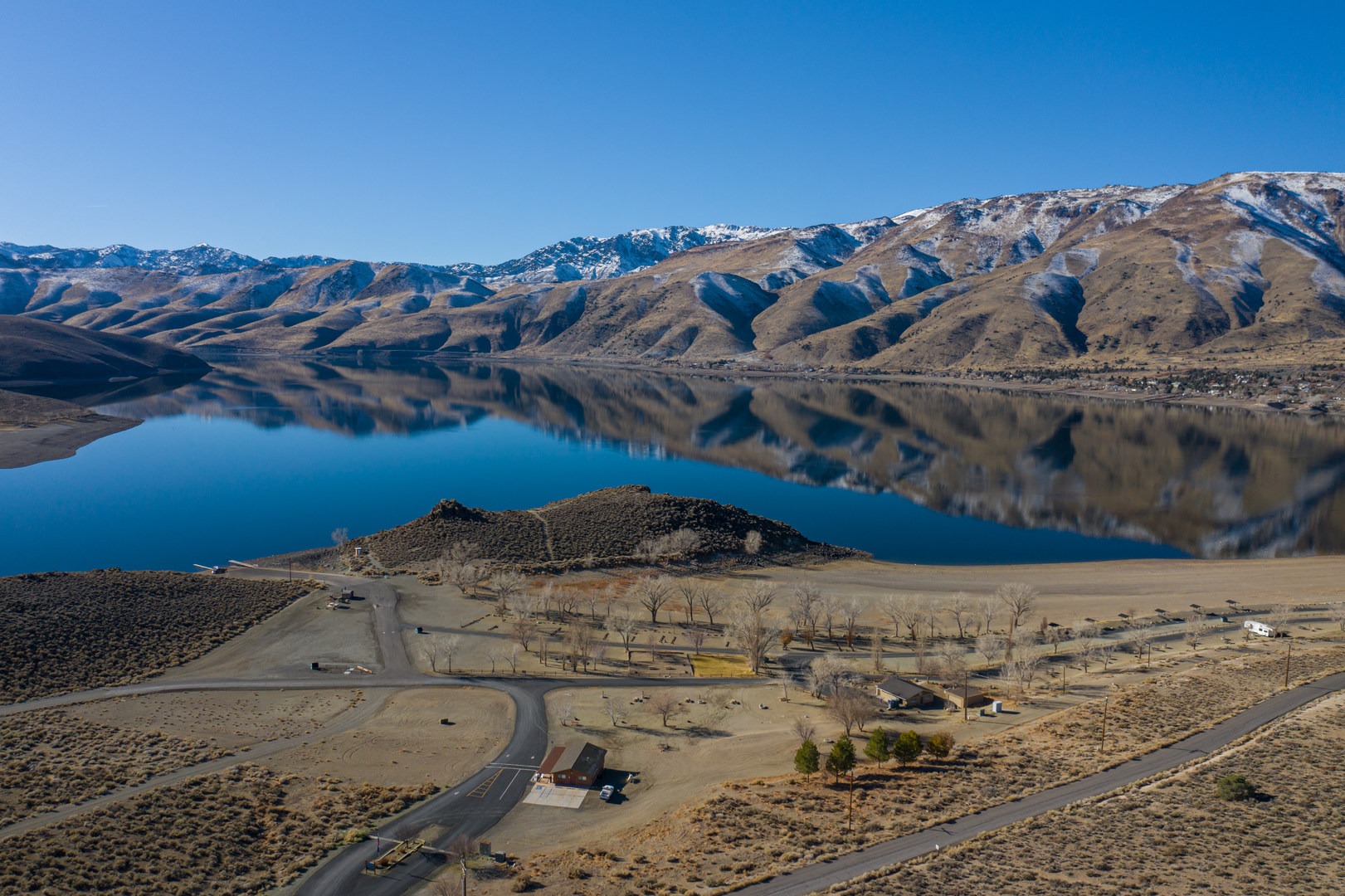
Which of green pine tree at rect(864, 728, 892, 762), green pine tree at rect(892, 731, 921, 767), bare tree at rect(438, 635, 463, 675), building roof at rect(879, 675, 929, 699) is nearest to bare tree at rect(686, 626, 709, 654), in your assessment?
building roof at rect(879, 675, 929, 699)

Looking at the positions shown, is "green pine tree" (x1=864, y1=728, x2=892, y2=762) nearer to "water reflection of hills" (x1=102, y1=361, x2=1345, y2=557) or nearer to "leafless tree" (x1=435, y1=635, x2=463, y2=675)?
"leafless tree" (x1=435, y1=635, x2=463, y2=675)

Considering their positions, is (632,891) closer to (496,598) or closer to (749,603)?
(749,603)

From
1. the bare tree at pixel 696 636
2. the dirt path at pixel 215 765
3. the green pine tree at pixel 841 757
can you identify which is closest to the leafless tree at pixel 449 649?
the dirt path at pixel 215 765

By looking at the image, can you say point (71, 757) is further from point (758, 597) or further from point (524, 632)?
point (758, 597)

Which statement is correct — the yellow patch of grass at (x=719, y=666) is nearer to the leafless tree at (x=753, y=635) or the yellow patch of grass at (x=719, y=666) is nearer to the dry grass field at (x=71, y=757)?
the leafless tree at (x=753, y=635)

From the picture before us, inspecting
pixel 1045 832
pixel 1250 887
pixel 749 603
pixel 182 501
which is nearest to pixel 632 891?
pixel 1045 832

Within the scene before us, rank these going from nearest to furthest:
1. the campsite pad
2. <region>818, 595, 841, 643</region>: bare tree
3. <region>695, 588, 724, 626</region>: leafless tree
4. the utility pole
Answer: the utility pole, the campsite pad, <region>818, 595, 841, 643</region>: bare tree, <region>695, 588, 724, 626</region>: leafless tree
